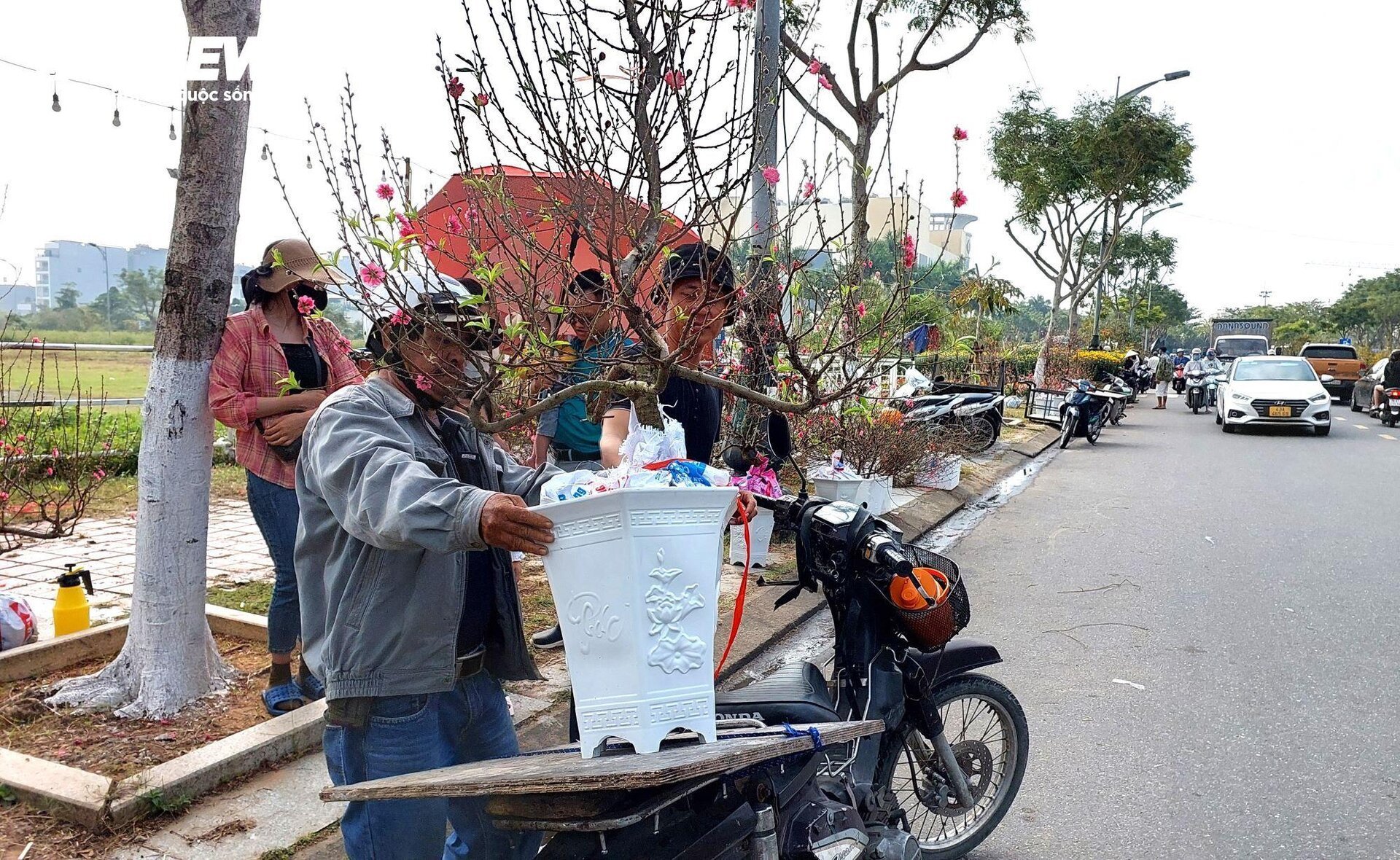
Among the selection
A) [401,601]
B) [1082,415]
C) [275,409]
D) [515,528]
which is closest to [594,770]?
[515,528]

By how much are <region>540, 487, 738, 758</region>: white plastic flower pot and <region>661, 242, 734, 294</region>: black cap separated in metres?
0.94

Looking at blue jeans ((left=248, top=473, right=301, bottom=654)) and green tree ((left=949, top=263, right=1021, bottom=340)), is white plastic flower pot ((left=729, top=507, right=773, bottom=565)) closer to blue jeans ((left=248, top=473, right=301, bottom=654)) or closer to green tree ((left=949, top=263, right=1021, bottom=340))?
blue jeans ((left=248, top=473, right=301, bottom=654))

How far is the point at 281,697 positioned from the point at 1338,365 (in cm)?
3041

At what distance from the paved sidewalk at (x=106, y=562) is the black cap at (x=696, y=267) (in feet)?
11.9

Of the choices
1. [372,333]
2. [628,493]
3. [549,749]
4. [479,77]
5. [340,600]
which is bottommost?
[549,749]

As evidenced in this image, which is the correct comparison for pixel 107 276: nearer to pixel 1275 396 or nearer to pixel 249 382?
pixel 249 382

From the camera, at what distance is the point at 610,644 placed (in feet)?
5.31

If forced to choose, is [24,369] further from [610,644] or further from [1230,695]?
[1230,695]

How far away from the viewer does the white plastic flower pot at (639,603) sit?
1.58m

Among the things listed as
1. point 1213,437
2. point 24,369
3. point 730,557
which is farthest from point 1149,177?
point 24,369

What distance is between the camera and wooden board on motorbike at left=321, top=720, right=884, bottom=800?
146 centimetres

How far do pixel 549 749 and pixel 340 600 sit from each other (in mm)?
544

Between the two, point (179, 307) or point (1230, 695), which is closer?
point (179, 307)

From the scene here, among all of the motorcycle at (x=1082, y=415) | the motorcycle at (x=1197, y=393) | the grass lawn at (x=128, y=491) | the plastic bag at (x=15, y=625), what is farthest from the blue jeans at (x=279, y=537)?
the motorcycle at (x=1197, y=393)
